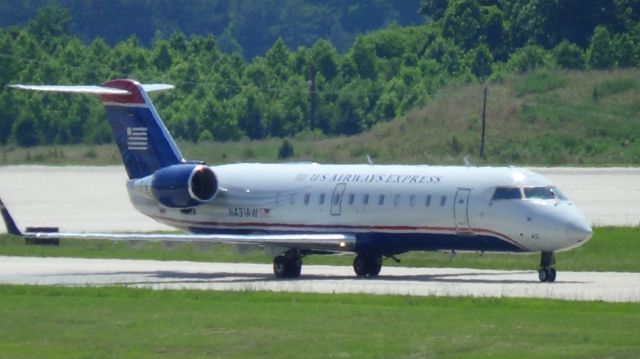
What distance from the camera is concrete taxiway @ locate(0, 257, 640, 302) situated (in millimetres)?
29672

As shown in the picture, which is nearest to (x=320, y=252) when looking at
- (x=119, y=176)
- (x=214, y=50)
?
(x=119, y=176)

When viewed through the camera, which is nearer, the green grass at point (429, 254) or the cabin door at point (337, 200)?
the cabin door at point (337, 200)

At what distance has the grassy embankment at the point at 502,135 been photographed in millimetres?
69000

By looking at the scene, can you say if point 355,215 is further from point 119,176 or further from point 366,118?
point 366,118

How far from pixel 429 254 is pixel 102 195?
22344 mm

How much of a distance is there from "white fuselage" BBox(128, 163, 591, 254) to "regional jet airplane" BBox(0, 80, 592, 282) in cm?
2

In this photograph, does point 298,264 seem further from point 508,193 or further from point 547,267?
point 547,267

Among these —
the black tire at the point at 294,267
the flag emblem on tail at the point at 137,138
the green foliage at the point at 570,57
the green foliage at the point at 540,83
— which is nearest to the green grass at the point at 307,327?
the black tire at the point at 294,267

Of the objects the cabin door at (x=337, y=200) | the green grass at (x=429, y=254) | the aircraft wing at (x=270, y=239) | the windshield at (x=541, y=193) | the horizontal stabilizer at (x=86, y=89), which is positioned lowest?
the green grass at (x=429, y=254)

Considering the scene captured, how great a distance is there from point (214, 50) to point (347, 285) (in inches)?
2532

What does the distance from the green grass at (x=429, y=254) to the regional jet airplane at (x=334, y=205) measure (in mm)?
3589

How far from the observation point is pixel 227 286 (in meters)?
31.6

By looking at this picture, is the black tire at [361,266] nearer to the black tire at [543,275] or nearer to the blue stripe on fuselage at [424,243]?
the blue stripe on fuselage at [424,243]

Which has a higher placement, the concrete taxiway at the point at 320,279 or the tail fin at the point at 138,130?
the tail fin at the point at 138,130
